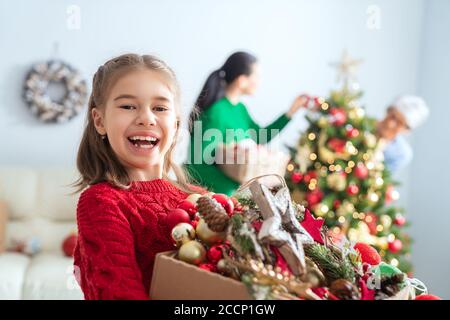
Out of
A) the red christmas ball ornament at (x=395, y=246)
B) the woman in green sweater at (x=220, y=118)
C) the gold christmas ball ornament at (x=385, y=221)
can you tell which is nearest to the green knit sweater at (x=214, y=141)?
the woman in green sweater at (x=220, y=118)

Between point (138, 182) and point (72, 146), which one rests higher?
point (138, 182)

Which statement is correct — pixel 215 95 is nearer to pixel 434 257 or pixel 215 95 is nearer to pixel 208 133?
pixel 208 133

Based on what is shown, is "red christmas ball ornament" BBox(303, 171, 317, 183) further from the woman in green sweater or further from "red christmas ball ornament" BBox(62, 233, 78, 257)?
"red christmas ball ornament" BBox(62, 233, 78, 257)

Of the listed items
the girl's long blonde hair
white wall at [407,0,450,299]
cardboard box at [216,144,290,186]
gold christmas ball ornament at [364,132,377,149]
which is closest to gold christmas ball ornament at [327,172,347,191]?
gold christmas ball ornament at [364,132,377,149]

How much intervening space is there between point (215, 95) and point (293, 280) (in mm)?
2136

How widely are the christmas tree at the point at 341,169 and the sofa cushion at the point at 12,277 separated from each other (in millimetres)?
1587

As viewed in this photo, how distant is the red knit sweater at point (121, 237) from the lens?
816mm

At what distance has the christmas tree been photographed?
3273 mm

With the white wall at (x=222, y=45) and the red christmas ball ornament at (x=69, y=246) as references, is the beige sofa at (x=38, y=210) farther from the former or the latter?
the white wall at (x=222, y=45)

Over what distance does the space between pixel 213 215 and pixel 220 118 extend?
1.99 metres

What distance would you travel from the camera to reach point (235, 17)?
168 inches

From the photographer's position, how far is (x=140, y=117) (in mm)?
959

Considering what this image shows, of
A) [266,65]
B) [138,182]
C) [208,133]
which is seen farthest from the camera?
[266,65]
